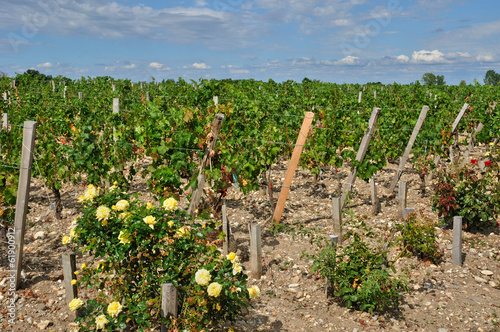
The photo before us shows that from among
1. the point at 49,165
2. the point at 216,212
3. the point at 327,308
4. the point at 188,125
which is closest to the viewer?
the point at 327,308

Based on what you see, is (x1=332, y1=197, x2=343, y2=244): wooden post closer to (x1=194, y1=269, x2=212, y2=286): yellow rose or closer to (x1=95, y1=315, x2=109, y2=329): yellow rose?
(x1=194, y1=269, x2=212, y2=286): yellow rose

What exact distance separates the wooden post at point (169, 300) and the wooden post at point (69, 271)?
1.24 meters

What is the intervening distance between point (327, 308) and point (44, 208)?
516cm

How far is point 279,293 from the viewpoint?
Answer: 14.6ft

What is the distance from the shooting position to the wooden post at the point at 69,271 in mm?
3672

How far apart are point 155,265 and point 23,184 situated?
1.99 meters

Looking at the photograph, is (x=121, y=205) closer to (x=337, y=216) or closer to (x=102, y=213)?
(x=102, y=213)

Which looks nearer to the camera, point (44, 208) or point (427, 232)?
point (427, 232)

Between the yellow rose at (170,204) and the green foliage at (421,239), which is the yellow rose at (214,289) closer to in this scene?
the yellow rose at (170,204)

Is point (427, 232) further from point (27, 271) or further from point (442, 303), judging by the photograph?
point (27, 271)

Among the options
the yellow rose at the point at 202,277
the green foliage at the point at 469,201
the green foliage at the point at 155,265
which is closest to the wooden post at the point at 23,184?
the green foliage at the point at 155,265

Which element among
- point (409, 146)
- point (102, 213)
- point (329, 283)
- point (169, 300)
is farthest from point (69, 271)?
point (409, 146)

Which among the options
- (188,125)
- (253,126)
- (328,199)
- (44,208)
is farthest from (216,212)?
(44,208)

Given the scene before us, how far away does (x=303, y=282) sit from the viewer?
4660 millimetres
